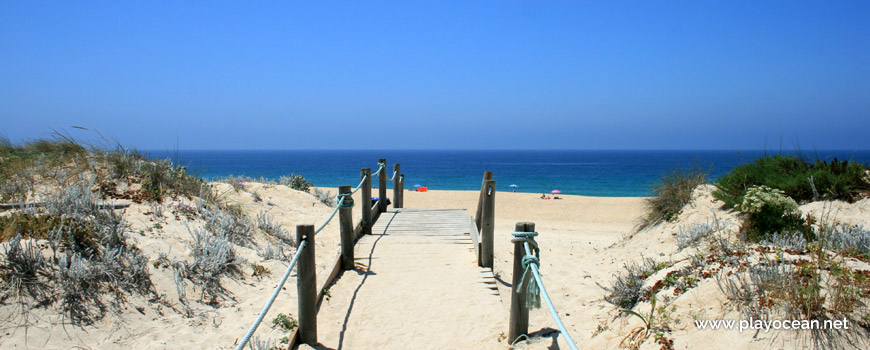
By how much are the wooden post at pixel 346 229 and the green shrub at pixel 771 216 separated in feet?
18.0

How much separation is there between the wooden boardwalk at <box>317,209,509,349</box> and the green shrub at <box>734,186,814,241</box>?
12.1ft

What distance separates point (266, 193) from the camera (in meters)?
12.3

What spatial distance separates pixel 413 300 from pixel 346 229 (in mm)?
1521

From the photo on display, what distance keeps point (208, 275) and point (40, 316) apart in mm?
1547

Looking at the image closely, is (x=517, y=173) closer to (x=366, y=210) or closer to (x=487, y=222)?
(x=366, y=210)

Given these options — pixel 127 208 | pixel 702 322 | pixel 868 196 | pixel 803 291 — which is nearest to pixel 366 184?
pixel 127 208

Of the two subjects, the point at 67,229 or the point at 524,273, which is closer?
the point at 524,273

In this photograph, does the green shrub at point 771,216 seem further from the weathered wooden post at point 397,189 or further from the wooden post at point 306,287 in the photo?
the weathered wooden post at point 397,189

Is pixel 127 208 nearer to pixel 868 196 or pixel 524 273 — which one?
pixel 524 273

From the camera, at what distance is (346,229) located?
6242mm

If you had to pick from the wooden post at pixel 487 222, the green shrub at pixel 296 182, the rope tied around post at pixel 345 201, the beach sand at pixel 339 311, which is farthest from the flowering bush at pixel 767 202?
the green shrub at pixel 296 182

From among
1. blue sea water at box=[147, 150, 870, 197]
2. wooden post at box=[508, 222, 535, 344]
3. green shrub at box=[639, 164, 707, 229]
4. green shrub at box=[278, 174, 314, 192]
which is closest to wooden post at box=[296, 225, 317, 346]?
wooden post at box=[508, 222, 535, 344]

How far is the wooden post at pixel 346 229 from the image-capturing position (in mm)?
6223

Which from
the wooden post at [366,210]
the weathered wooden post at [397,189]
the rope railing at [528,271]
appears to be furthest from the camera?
the weathered wooden post at [397,189]
